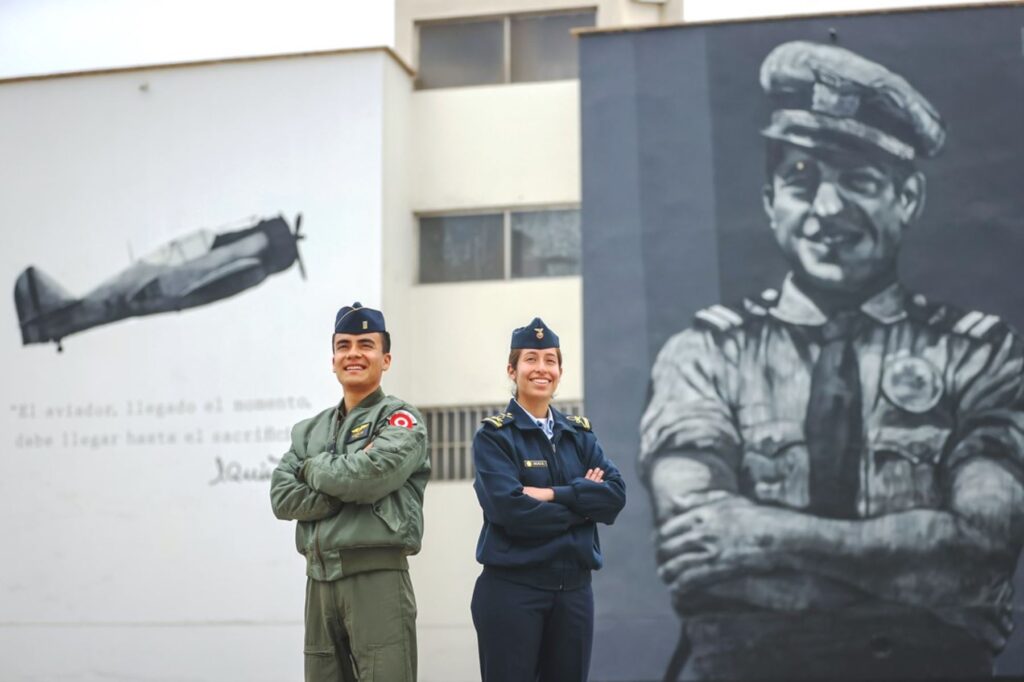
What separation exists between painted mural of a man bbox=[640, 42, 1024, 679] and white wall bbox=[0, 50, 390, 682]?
3675mm

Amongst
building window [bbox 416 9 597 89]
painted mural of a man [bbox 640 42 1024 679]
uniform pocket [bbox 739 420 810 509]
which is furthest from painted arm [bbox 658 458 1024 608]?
building window [bbox 416 9 597 89]

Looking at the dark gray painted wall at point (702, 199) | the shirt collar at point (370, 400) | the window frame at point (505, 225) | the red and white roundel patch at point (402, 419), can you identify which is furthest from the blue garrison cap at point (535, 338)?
the window frame at point (505, 225)

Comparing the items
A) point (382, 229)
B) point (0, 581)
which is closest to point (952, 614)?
point (382, 229)

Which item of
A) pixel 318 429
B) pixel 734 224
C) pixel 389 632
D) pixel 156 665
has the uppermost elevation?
pixel 734 224

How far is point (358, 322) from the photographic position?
17.1ft

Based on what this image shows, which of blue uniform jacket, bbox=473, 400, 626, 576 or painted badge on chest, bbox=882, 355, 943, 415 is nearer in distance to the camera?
blue uniform jacket, bbox=473, 400, 626, 576

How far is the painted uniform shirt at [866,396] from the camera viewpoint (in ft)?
40.3

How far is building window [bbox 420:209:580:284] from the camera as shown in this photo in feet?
46.0

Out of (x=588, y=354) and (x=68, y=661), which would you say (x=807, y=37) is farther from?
(x=68, y=661)

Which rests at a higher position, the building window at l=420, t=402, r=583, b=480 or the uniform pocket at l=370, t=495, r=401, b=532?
the uniform pocket at l=370, t=495, r=401, b=532

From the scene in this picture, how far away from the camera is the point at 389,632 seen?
4.93 meters

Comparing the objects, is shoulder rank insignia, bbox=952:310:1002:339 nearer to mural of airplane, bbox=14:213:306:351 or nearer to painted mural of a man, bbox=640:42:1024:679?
painted mural of a man, bbox=640:42:1024:679

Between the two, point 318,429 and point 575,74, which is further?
point 575,74

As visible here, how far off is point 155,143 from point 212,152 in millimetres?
654
